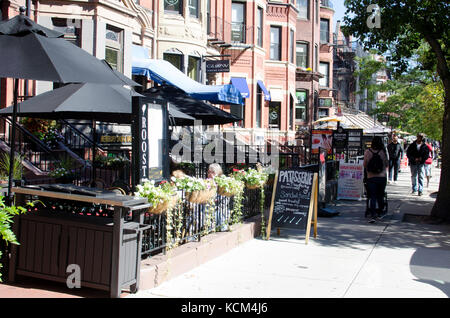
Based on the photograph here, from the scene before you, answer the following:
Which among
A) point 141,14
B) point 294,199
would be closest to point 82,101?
point 294,199

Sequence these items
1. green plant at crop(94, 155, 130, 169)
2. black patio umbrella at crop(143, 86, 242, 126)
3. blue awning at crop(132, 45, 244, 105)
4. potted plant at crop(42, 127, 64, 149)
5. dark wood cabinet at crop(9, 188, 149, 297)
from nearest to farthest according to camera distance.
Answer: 1. dark wood cabinet at crop(9, 188, 149, 297)
2. green plant at crop(94, 155, 130, 169)
3. black patio umbrella at crop(143, 86, 242, 126)
4. potted plant at crop(42, 127, 64, 149)
5. blue awning at crop(132, 45, 244, 105)

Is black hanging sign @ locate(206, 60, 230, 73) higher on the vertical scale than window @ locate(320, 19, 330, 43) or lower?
lower

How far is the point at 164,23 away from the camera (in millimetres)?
19828

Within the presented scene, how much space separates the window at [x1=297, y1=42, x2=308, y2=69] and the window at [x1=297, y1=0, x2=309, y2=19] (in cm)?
196

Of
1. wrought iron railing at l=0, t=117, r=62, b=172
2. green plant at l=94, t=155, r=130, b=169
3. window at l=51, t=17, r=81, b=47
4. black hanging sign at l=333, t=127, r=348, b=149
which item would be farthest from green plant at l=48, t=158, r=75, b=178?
black hanging sign at l=333, t=127, r=348, b=149

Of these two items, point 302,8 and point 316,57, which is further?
point 316,57

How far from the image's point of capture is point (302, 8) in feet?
119

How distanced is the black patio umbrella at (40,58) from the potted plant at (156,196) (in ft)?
4.14

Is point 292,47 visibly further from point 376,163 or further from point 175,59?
point 376,163

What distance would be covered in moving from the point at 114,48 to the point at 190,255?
10.4m

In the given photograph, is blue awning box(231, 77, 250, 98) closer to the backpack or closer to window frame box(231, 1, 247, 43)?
window frame box(231, 1, 247, 43)

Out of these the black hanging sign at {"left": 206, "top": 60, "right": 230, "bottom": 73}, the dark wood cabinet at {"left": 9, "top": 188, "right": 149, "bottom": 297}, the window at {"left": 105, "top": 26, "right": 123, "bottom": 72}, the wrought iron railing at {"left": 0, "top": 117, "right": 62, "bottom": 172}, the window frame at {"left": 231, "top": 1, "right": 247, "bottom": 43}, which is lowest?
the dark wood cabinet at {"left": 9, "top": 188, "right": 149, "bottom": 297}

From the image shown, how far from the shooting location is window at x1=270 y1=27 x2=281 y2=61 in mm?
30719
